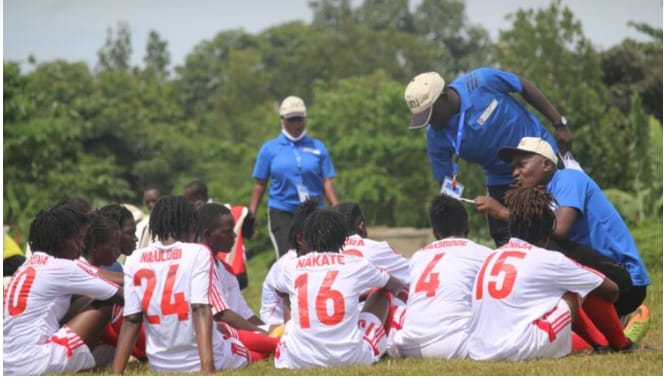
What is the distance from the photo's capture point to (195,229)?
29.2 feet

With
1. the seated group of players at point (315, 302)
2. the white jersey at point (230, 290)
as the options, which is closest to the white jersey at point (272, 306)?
the white jersey at point (230, 290)

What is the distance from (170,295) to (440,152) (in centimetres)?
304

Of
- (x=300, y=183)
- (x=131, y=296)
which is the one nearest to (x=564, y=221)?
(x=131, y=296)

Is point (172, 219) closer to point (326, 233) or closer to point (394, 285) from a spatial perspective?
point (326, 233)

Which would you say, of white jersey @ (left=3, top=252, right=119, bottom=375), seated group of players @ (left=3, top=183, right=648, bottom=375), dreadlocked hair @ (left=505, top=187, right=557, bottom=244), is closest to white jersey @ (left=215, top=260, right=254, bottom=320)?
seated group of players @ (left=3, top=183, right=648, bottom=375)

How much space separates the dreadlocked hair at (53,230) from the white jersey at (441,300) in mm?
2423

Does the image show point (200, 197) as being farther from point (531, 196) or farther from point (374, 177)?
point (374, 177)

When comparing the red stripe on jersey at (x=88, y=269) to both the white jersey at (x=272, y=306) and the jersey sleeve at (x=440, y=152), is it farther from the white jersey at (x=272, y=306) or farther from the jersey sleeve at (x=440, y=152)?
the jersey sleeve at (x=440, y=152)

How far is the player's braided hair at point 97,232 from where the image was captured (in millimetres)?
9477

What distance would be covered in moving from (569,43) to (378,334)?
23.3 m

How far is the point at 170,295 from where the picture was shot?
8.57 meters

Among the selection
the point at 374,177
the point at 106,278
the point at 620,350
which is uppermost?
the point at 106,278

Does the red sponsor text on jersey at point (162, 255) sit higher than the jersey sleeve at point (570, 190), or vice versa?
the jersey sleeve at point (570, 190)

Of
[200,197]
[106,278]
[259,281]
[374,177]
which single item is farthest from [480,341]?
[374,177]
